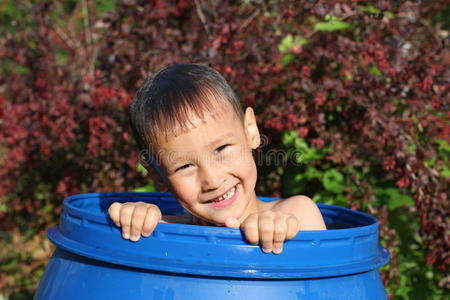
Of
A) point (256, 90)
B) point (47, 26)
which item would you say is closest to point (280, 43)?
point (256, 90)

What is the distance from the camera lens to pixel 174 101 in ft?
6.39

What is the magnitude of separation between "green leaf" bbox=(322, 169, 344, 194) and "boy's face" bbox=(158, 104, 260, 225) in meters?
1.00

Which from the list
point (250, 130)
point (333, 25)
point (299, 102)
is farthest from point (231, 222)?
point (333, 25)

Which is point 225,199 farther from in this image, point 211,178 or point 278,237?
point 278,237

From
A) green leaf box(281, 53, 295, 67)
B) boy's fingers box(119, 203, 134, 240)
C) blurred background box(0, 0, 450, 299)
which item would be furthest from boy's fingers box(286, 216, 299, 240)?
green leaf box(281, 53, 295, 67)

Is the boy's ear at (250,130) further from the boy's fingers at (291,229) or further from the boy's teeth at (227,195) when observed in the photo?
the boy's fingers at (291,229)

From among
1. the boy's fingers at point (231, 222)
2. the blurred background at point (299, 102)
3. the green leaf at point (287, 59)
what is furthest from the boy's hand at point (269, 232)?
the green leaf at point (287, 59)

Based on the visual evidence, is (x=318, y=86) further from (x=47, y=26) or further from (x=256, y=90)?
(x=47, y=26)

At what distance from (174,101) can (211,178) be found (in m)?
0.30

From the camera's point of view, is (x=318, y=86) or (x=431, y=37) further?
(x=431, y=37)

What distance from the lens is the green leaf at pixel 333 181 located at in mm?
2996

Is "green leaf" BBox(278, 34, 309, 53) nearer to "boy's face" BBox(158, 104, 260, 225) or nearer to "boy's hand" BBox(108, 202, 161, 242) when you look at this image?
"boy's face" BBox(158, 104, 260, 225)

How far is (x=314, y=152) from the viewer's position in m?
3.10

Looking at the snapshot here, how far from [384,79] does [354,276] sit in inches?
58.5
